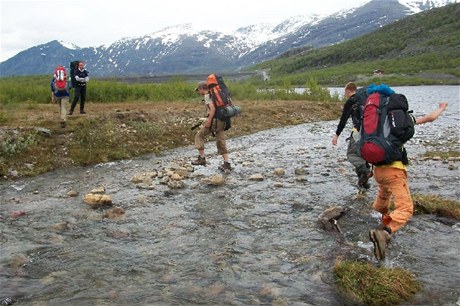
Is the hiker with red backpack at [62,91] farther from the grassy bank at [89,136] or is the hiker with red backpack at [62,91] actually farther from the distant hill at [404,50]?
the distant hill at [404,50]

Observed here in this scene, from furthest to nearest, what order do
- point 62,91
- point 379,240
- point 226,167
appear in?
point 62,91 < point 226,167 < point 379,240

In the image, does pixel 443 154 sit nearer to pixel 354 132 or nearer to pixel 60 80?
pixel 354 132

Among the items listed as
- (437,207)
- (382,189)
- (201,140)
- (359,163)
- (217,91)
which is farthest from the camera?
(201,140)

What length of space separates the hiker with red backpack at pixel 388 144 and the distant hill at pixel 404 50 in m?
99.4

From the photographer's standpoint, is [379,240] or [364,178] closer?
[379,240]

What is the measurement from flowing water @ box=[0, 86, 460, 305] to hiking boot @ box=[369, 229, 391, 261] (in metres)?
0.37

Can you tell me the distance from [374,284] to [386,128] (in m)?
2.43

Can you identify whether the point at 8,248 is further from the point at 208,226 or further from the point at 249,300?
the point at 249,300

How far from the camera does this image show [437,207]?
879 centimetres

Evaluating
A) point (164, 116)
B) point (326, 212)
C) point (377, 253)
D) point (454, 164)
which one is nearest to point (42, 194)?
point (326, 212)

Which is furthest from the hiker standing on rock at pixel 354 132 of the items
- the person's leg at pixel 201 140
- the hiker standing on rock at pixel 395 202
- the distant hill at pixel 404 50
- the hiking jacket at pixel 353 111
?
the distant hill at pixel 404 50

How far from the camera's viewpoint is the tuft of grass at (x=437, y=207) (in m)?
8.60

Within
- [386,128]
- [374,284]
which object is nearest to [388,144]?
[386,128]

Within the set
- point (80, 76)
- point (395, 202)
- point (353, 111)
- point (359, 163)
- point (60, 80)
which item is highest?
point (80, 76)
